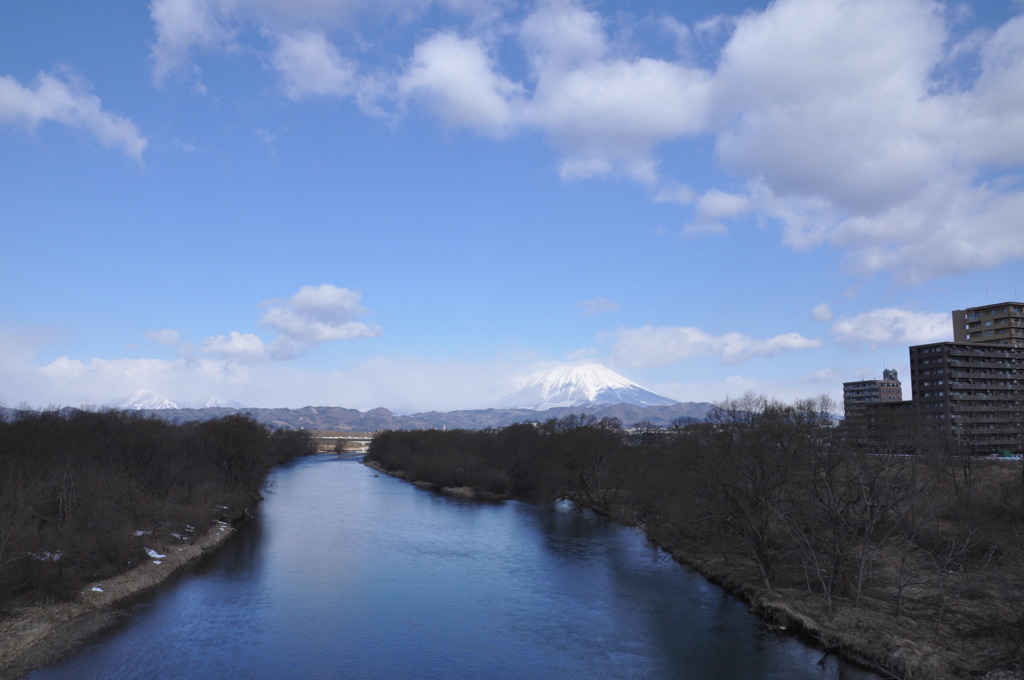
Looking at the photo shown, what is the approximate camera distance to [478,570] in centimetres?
2964

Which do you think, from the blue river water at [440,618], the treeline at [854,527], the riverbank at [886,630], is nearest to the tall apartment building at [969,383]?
the treeline at [854,527]

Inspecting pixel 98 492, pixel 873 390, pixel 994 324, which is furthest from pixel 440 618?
pixel 873 390

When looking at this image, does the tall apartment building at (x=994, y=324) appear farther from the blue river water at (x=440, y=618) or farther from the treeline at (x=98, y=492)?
the treeline at (x=98, y=492)

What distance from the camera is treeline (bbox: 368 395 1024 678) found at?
1948cm

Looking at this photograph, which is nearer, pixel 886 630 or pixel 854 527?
pixel 886 630

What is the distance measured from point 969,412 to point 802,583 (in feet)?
200

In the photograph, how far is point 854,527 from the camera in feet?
72.4

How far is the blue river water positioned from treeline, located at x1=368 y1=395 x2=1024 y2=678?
211 centimetres

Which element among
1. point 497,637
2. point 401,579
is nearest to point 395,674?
point 497,637

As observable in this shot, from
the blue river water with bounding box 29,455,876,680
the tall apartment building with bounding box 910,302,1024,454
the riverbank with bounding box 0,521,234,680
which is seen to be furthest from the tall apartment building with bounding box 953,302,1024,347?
the riverbank with bounding box 0,521,234,680

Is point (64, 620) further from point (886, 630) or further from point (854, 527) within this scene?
point (854, 527)

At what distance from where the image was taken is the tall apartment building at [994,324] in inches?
3228

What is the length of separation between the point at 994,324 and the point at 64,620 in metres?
99.7

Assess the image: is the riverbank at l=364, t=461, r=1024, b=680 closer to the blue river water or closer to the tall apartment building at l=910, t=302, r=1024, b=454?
the blue river water
